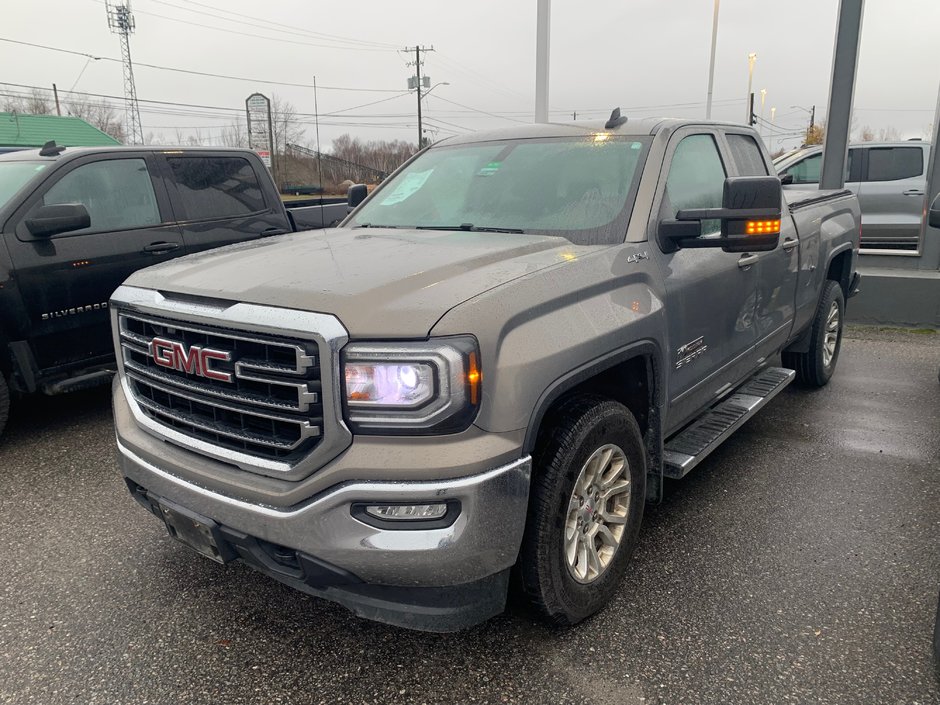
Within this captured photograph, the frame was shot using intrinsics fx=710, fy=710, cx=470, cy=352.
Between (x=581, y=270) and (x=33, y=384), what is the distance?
3.88 metres

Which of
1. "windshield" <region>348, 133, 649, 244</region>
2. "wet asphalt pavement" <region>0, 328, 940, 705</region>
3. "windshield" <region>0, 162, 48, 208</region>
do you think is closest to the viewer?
"wet asphalt pavement" <region>0, 328, 940, 705</region>

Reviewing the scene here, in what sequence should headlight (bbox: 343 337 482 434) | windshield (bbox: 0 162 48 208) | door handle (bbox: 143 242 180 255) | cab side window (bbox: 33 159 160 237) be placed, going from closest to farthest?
headlight (bbox: 343 337 482 434), windshield (bbox: 0 162 48 208), cab side window (bbox: 33 159 160 237), door handle (bbox: 143 242 180 255)

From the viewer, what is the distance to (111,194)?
5.17 m

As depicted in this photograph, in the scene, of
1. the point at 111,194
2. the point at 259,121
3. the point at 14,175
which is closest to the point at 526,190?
the point at 111,194

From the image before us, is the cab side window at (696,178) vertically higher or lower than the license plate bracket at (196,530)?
higher

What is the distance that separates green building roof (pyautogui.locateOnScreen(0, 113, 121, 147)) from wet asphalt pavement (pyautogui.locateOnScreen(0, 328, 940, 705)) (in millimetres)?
25670

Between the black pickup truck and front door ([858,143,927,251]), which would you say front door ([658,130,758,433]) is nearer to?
the black pickup truck

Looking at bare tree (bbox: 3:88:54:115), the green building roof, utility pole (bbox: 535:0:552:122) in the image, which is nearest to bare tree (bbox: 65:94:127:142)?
bare tree (bbox: 3:88:54:115)

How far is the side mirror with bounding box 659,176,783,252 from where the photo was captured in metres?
2.77

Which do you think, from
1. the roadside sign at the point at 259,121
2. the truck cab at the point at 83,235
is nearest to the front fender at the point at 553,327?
the truck cab at the point at 83,235

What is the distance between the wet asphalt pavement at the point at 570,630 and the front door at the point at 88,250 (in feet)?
3.59

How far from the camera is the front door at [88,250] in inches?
182

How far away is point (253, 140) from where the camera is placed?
1617 inches

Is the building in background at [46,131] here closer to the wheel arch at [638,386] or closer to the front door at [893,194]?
the front door at [893,194]
